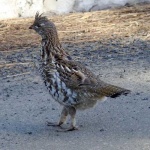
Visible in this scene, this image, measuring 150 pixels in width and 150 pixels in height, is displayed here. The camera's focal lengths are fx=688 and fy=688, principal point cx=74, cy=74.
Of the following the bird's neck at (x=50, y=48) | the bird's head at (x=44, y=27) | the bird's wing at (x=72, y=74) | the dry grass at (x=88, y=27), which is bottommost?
the dry grass at (x=88, y=27)

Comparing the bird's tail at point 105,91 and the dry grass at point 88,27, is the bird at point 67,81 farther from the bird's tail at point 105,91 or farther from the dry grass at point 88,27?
the dry grass at point 88,27

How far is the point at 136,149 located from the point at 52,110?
161cm

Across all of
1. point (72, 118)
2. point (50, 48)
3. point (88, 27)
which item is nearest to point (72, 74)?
point (50, 48)

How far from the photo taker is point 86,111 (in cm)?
744

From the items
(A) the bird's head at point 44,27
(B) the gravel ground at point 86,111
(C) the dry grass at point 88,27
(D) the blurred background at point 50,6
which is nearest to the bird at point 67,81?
(A) the bird's head at point 44,27

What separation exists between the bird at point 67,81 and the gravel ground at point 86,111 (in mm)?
310

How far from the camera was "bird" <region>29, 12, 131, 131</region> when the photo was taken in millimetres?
6527

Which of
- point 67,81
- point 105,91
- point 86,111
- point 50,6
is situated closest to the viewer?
point 67,81

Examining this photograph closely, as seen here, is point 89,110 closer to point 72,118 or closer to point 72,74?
point 72,118

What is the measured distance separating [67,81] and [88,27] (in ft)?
17.9

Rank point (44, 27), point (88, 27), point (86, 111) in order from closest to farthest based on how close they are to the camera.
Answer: point (44, 27) < point (86, 111) < point (88, 27)

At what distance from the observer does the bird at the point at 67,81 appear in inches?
257

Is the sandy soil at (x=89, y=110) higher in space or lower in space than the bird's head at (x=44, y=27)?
lower

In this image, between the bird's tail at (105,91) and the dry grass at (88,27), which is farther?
the dry grass at (88,27)
